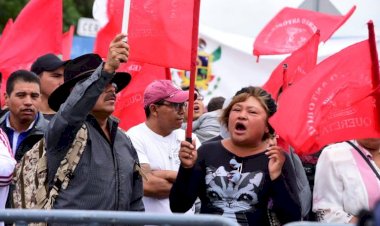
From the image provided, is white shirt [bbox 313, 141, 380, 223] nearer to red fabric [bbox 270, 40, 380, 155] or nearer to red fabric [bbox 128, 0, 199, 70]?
red fabric [bbox 270, 40, 380, 155]

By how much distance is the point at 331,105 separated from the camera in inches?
244

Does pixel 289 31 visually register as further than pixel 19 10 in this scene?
No

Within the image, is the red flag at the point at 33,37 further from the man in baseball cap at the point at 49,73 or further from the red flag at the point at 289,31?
the red flag at the point at 289,31

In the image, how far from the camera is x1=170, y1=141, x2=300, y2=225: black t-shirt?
6.16 metres

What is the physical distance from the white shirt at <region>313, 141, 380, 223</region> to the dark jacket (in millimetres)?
1185

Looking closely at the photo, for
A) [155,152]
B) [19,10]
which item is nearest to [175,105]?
[155,152]

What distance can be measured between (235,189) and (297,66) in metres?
2.00

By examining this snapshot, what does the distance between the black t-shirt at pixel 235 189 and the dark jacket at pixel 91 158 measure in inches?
14.0

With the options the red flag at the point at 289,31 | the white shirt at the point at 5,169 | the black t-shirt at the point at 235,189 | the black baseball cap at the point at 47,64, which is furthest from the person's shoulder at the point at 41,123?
the red flag at the point at 289,31

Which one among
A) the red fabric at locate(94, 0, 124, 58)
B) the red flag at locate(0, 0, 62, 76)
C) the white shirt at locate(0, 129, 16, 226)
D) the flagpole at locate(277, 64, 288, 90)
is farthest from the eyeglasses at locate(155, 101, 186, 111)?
the red flag at locate(0, 0, 62, 76)

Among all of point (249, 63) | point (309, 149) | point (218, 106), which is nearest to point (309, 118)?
point (309, 149)

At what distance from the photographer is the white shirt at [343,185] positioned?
21.1 feet

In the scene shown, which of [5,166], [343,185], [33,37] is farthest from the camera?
[33,37]

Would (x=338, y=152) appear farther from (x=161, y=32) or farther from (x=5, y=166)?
(x=5, y=166)
